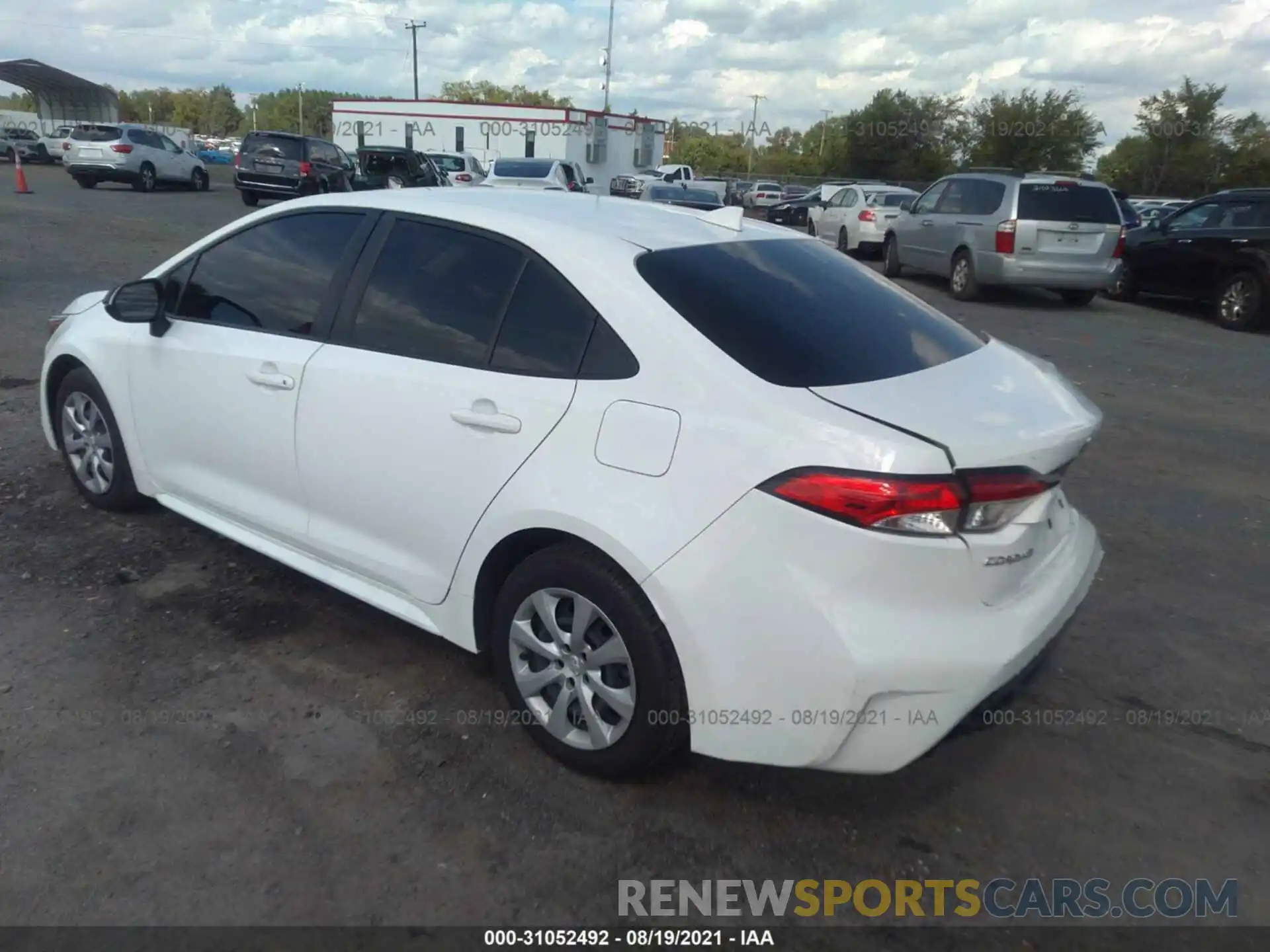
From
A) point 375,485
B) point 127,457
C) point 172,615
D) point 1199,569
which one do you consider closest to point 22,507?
point 127,457

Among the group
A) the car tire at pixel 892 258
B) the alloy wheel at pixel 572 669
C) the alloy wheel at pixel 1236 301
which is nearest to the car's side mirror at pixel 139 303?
the alloy wheel at pixel 572 669

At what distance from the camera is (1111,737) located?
3.49 meters

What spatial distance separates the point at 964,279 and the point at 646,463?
12.5m

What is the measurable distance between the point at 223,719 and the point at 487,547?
1.09 metres

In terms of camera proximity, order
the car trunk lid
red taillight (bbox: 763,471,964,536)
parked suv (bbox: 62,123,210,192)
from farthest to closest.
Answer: parked suv (bbox: 62,123,210,192) < the car trunk lid < red taillight (bbox: 763,471,964,536)

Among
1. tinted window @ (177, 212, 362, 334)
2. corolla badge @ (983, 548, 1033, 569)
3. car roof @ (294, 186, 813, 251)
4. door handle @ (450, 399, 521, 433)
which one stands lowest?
corolla badge @ (983, 548, 1033, 569)

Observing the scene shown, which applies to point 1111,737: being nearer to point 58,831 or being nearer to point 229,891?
point 229,891

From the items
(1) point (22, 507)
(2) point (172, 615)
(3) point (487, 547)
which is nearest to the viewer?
(3) point (487, 547)

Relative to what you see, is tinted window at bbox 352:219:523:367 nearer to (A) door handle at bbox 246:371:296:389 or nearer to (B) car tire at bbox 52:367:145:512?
(A) door handle at bbox 246:371:296:389

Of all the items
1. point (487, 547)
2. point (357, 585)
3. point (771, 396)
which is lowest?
point (357, 585)

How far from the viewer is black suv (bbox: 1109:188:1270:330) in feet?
41.3

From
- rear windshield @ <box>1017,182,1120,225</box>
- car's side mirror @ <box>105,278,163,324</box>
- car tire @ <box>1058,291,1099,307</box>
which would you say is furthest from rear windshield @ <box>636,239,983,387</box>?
car tire @ <box>1058,291,1099,307</box>

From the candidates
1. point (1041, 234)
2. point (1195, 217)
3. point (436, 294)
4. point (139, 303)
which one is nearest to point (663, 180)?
point (1041, 234)

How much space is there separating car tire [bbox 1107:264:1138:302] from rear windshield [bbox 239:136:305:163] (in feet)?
59.7
